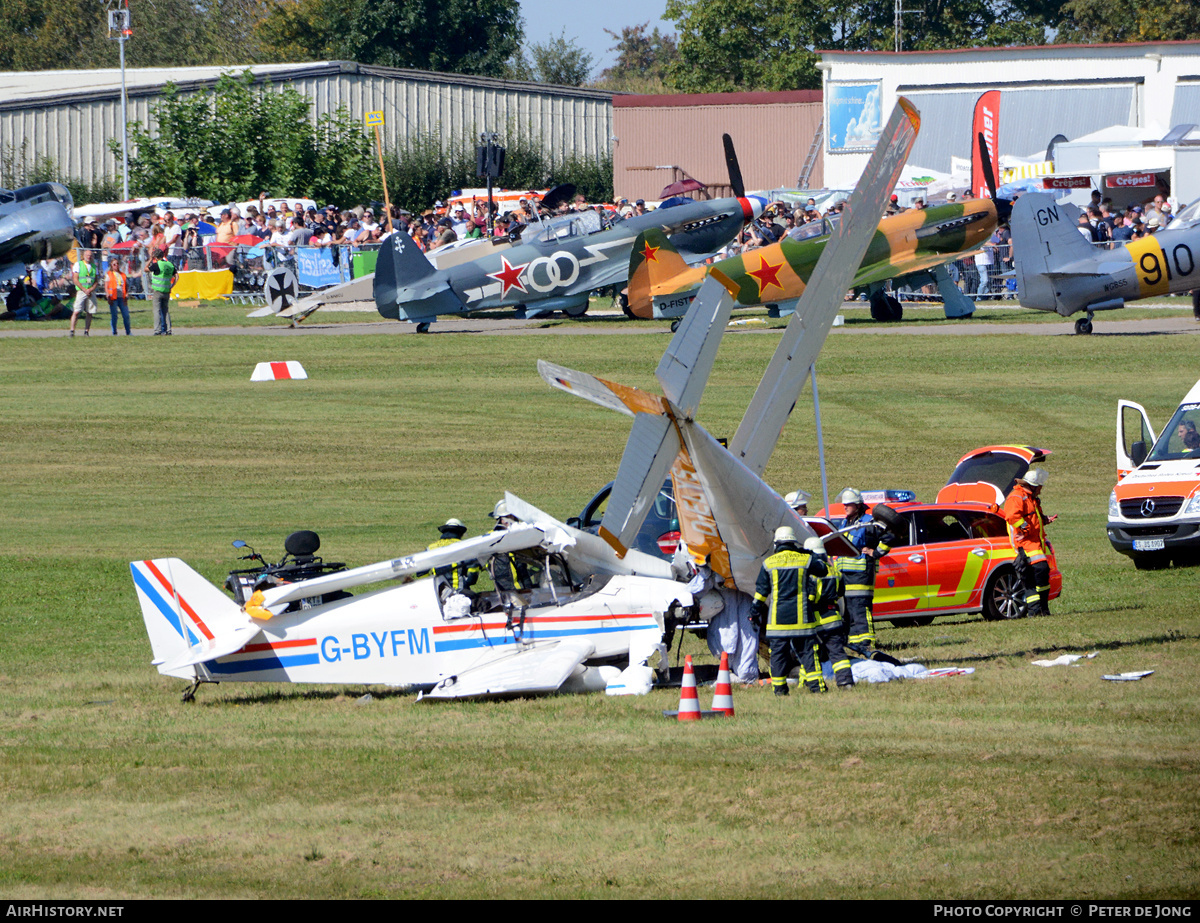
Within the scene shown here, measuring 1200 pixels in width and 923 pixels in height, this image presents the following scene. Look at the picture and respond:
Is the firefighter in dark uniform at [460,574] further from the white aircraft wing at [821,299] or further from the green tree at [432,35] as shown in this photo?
the green tree at [432,35]

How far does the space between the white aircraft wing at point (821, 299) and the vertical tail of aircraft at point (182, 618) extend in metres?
5.10

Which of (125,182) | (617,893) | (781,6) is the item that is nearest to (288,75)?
(125,182)

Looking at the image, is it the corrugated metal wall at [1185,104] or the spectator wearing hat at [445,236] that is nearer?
the spectator wearing hat at [445,236]

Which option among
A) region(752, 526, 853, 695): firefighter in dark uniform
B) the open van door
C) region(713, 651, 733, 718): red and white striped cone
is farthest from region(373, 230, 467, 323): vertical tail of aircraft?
region(713, 651, 733, 718): red and white striped cone

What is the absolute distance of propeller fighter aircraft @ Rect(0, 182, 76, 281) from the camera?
3906 cm

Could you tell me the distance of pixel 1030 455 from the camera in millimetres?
18281

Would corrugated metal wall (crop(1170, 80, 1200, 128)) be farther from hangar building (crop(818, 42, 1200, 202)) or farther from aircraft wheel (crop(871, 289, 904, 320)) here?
aircraft wheel (crop(871, 289, 904, 320))

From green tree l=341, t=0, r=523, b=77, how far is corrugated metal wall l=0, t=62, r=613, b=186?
21646 mm

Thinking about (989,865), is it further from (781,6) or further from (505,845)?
(781,6)

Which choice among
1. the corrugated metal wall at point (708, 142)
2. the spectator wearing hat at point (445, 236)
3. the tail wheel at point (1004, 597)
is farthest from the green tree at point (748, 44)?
the tail wheel at point (1004, 597)

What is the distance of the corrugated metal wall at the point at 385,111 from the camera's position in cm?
6906

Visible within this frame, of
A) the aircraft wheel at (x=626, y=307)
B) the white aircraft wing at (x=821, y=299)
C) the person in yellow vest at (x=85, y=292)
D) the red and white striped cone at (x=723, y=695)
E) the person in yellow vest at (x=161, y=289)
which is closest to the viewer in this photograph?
the red and white striped cone at (x=723, y=695)

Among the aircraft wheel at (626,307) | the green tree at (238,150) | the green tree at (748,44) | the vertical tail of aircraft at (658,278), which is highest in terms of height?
the green tree at (748,44)

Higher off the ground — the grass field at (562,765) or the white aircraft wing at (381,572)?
the white aircraft wing at (381,572)
